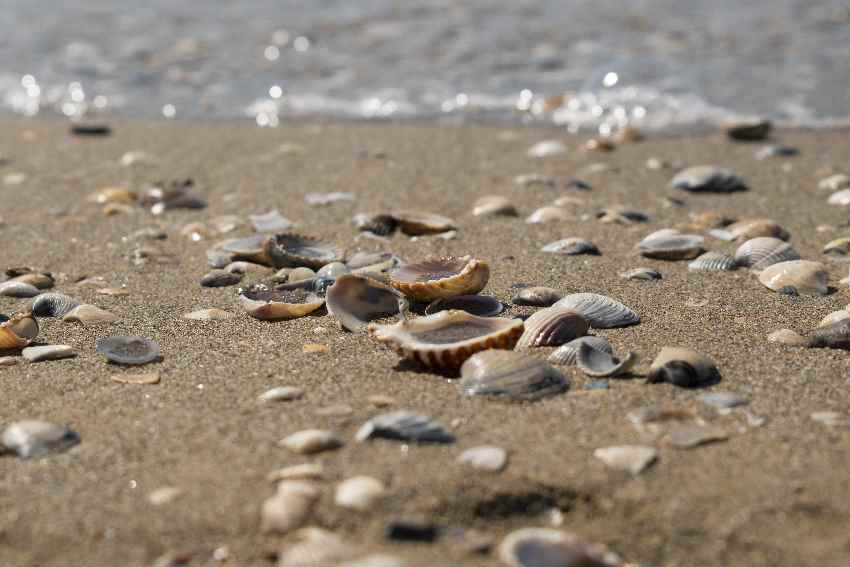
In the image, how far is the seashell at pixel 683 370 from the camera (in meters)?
2.47

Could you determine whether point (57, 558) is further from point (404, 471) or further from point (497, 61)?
point (497, 61)

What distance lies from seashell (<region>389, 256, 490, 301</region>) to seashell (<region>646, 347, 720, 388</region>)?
0.66 meters

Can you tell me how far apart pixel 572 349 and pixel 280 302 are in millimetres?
947

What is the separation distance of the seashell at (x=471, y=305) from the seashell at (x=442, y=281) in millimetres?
21

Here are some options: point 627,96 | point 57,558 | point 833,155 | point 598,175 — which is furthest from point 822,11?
point 57,558

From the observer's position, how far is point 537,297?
10.2ft

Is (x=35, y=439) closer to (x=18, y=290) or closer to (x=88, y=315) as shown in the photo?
(x=88, y=315)

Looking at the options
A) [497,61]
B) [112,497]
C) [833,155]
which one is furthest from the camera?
[497,61]

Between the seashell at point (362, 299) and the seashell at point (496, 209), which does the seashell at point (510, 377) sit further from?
the seashell at point (496, 209)

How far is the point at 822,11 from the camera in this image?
8.02 m

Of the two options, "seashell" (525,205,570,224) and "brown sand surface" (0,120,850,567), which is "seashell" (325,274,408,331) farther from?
"seashell" (525,205,570,224)

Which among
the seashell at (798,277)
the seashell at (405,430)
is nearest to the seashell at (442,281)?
the seashell at (405,430)

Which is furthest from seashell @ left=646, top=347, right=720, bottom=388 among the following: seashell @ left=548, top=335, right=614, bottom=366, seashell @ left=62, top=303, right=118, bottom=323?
seashell @ left=62, top=303, right=118, bottom=323

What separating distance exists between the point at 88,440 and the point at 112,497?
276 mm
